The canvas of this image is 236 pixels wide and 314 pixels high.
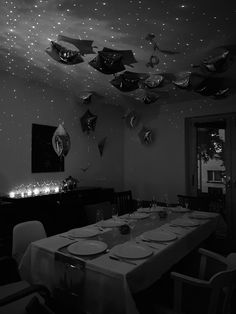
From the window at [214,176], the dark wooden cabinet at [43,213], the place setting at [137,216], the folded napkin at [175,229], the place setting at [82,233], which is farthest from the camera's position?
the window at [214,176]

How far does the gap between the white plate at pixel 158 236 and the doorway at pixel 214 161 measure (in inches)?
101

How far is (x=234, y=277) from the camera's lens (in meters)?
1.51

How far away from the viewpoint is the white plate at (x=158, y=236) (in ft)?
6.62

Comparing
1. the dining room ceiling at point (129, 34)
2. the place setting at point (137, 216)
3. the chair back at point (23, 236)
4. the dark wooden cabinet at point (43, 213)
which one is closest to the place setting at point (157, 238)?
the place setting at point (137, 216)

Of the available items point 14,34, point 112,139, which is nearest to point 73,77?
point 14,34

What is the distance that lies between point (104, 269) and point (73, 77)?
9.66 ft

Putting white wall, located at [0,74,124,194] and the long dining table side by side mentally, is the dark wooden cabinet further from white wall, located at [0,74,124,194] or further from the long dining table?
the long dining table

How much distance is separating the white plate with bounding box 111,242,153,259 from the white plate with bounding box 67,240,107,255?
0.09 metres

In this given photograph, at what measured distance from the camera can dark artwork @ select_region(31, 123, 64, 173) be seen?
3911mm

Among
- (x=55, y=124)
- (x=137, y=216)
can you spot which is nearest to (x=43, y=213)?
(x=137, y=216)

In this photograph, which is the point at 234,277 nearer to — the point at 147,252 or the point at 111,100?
the point at 147,252

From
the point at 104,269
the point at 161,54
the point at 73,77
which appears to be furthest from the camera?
the point at 73,77

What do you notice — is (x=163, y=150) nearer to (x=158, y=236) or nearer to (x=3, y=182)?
(x=3, y=182)

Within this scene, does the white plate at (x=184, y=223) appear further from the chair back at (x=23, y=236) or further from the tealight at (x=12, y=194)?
the tealight at (x=12, y=194)
